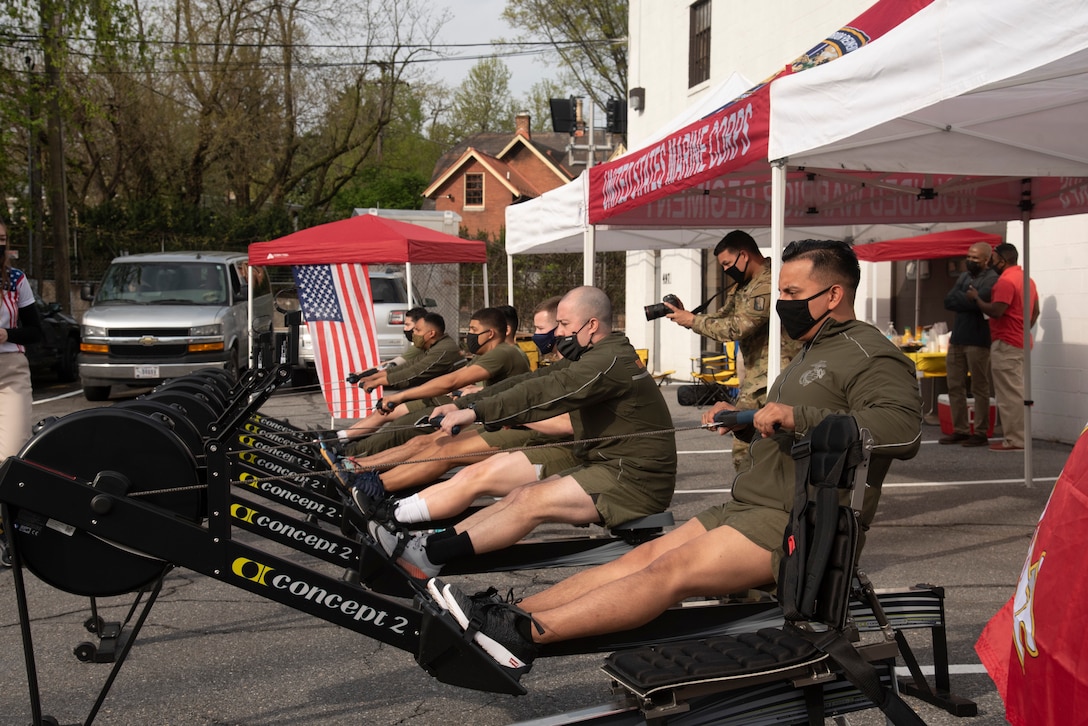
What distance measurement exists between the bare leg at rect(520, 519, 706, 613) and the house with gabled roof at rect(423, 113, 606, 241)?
46496 millimetres

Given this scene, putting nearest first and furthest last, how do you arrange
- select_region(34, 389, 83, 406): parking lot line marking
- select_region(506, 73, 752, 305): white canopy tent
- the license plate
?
1. select_region(506, 73, 752, 305): white canopy tent
2. the license plate
3. select_region(34, 389, 83, 406): parking lot line marking

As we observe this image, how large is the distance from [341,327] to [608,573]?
8244 millimetres

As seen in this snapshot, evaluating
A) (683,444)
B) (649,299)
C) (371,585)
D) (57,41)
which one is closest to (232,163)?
(57,41)

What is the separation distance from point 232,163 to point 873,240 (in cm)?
2713

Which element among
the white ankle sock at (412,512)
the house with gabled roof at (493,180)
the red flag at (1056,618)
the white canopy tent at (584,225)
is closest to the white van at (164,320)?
the white canopy tent at (584,225)

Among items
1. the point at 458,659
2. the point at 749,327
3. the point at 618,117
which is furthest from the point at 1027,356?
the point at 618,117

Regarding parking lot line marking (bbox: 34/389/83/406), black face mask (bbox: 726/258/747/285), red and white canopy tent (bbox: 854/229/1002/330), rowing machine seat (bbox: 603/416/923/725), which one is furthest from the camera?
parking lot line marking (bbox: 34/389/83/406)

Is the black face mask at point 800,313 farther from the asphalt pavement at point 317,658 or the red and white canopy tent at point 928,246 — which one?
the red and white canopy tent at point 928,246

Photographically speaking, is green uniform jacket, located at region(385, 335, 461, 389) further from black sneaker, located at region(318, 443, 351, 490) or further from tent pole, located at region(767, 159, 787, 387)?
tent pole, located at region(767, 159, 787, 387)

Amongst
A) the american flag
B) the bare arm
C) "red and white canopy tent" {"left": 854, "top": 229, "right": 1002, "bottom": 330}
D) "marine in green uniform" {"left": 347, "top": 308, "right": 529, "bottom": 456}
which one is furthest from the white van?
"red and white canopy tent" {"left": 854, "top": 229, "right": 1002, "bottom": 330}

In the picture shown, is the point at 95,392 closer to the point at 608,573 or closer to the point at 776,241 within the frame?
the point at 776,241

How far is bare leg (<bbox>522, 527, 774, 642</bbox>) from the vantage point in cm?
329

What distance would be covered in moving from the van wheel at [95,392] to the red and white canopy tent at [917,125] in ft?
31.0

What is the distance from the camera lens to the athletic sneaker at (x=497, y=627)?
323 cm
